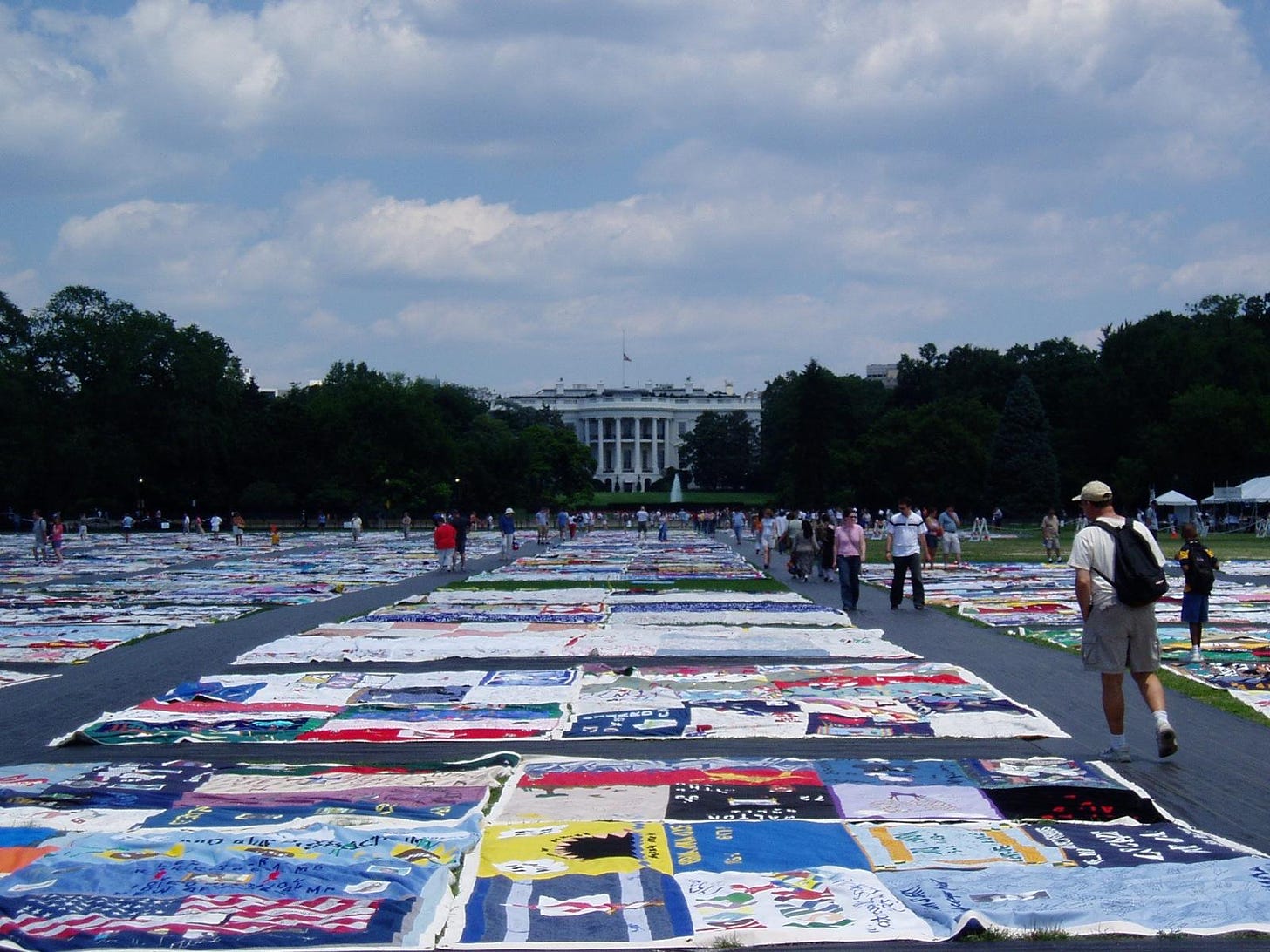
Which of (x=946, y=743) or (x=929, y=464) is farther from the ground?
(x=929, y=464)

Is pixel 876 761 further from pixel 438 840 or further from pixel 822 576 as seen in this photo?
pixel 822 576

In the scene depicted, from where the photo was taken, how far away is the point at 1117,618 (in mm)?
9016

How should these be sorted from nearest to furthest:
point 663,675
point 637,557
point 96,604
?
point 663,675
point 96,604
point 637,557

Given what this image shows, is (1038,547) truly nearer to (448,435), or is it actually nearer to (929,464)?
(929,464)

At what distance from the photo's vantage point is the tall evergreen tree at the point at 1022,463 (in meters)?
86.4

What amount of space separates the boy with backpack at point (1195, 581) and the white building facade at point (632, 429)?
521ft

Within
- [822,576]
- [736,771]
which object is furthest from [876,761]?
[822,576]

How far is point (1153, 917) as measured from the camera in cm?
556

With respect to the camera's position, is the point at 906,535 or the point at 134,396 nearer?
the point at 906,535

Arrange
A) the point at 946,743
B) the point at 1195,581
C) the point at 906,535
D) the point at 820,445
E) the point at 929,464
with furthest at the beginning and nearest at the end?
the point at 820,445 < the point at 929,464 < the point at 906,535 < the point at 1195,581 < the point at 946,743

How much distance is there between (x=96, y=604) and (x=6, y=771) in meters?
17.0

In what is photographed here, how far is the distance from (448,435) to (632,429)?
77863 mm

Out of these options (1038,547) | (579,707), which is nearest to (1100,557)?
(579,707)

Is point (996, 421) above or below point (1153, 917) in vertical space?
above
